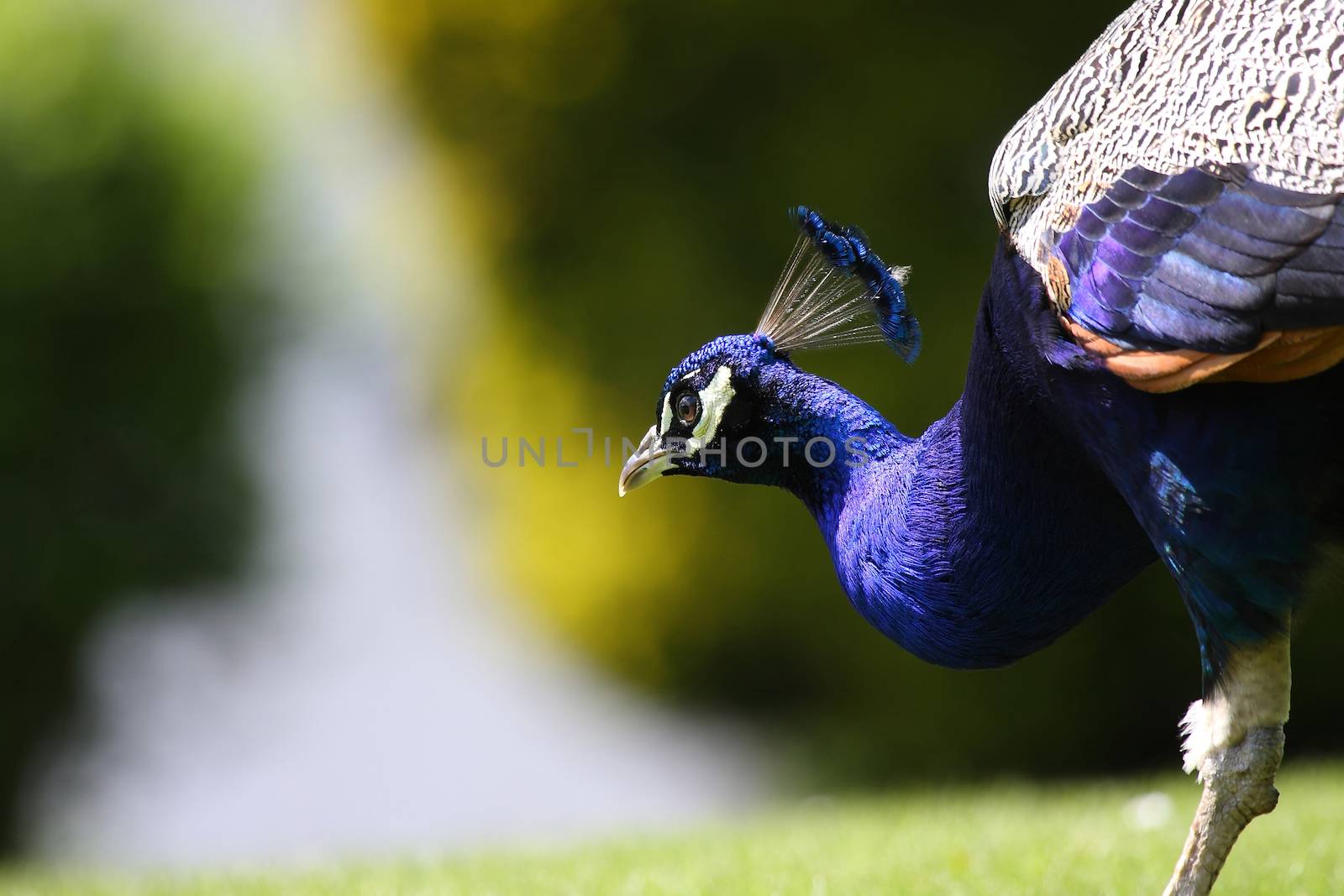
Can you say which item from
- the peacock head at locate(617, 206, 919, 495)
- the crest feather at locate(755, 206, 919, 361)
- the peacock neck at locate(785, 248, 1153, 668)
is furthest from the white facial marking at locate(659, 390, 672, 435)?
the peacock neck at locate(785, 248, 1153, 668)

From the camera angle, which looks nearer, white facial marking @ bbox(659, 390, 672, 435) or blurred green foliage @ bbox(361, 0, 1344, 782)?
white facial marking @ bbox(659, 390, 672, 435)

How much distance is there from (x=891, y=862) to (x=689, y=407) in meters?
1.43

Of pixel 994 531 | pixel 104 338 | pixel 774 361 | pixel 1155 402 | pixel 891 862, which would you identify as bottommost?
pixel 891 862

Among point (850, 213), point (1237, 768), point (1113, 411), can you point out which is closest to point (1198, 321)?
point (1113, 411)

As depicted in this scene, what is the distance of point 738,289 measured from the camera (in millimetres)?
7016

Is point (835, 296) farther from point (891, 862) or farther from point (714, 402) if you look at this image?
point (891, 862)

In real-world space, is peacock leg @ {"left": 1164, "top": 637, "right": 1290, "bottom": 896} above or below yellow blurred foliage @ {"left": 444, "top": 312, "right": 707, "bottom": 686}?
below

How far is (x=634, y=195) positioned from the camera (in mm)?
7266

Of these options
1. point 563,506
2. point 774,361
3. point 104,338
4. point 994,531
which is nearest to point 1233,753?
point 994,531

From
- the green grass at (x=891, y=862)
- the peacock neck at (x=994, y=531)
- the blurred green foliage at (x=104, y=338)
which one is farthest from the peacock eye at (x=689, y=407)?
the blurred green foliage at (x=104, y=338)

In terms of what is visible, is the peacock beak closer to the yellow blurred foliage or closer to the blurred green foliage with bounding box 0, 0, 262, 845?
the yellow blurred foliage

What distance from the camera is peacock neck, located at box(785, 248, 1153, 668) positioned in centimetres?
291

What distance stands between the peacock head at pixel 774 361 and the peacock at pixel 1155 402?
71 mm

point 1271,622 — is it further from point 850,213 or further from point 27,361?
point 27,361
